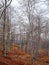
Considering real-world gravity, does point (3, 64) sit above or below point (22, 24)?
below

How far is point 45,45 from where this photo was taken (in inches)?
1187

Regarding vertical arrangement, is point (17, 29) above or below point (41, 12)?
below

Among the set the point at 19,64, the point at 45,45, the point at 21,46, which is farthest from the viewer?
the point at 45,45

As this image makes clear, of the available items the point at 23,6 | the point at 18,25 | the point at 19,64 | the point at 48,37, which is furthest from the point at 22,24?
the point at 19,64

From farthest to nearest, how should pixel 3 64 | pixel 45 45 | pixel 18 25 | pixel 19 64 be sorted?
pixel 45 45 → pixel 18 25 → pixel 19 64 → pixel 3 64

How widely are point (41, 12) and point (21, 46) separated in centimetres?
881

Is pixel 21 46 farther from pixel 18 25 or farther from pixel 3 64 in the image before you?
pixel 3 64

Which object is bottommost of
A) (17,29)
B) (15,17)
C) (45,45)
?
(45,45)

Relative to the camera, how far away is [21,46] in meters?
28.3

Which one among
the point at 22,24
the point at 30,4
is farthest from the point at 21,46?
the point at 30,4

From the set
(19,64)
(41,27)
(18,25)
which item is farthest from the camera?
(18,25)

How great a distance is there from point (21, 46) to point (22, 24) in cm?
567

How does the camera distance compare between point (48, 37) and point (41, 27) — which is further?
point (48, 37)

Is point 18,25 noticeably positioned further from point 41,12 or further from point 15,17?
point 41,12
